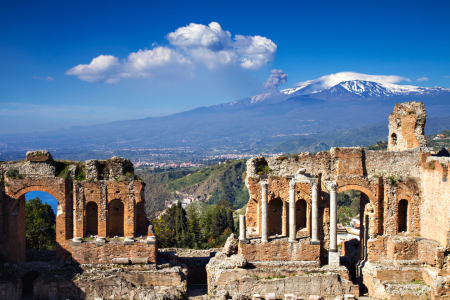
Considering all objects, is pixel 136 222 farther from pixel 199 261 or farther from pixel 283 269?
pixel 283 269

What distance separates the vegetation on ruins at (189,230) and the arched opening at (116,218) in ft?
31.2

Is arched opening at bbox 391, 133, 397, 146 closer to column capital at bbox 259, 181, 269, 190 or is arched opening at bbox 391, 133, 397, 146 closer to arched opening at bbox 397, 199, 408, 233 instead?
arched opening at bbox 397, 199, 408, 233

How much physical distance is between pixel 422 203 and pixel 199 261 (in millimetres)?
12635

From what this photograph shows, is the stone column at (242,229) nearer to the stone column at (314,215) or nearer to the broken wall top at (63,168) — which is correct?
the stone column at (314,215)

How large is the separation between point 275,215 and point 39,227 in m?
16.8

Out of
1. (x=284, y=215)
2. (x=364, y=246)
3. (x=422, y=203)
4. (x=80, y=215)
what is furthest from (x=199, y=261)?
(x=422, y=203)

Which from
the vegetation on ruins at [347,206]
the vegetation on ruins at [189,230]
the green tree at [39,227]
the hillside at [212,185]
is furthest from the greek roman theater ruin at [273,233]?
the hillside at [212,185]

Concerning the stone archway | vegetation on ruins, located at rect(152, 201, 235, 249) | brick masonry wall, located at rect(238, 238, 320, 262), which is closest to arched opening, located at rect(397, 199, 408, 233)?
brick masonry wall, located at rect(238, 238, 320, 262)

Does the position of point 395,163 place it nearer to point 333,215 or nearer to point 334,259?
point 333,215

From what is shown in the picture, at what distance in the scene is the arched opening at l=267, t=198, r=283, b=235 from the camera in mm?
21812

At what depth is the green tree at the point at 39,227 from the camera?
88.3 ft

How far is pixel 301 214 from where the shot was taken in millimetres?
21875

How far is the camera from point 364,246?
21062mm

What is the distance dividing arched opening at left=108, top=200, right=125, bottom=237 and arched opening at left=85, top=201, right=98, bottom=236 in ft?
2.60
